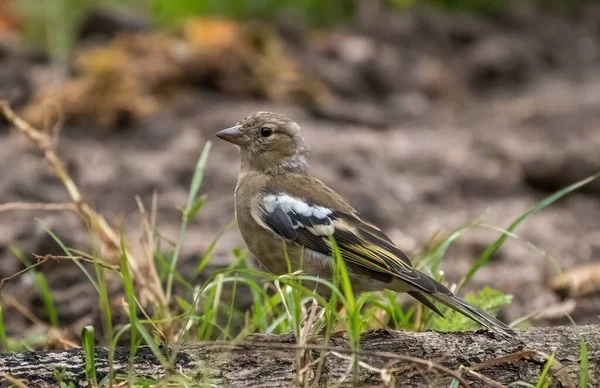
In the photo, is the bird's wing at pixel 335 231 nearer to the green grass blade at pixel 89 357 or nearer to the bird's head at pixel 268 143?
the bird's head at pixel 268 143

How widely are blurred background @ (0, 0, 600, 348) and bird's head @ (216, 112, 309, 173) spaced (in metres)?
0.71

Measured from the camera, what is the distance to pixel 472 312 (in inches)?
161

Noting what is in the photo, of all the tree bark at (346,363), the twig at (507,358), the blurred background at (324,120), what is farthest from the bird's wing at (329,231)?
the blurred background at (324,120)

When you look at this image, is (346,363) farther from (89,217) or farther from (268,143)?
(268,143)

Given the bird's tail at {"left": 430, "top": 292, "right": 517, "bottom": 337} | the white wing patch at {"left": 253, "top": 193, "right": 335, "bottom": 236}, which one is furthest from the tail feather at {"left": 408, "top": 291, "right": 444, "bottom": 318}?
the white wing patch at {"left": 253, "top": 193, "right": 335, "bottom": 236}

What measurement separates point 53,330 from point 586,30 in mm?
10582

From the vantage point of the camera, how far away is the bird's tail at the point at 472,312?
3861mm

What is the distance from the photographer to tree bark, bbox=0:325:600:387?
11.3 ft

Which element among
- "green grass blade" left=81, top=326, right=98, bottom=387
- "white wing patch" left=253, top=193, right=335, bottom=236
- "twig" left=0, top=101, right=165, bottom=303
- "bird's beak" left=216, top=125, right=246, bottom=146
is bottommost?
"green grass blade" left=81, top=326, right=98, bottom=387

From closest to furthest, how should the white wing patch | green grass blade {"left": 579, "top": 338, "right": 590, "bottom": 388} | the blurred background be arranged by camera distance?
green grass blade {"left": 579, "top": 338, "right": 590, "bottom": 388}, the white wing patch, the blurred background

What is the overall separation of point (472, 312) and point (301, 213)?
3.39 feet

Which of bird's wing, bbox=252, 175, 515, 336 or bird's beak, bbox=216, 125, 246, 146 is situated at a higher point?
bird's beak, bbox=216, 125, 246, 146

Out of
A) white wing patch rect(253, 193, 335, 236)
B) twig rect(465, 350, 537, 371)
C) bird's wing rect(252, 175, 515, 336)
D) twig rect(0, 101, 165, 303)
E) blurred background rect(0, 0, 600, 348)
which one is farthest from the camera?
blurred background rect(0, 0, 600, 348)

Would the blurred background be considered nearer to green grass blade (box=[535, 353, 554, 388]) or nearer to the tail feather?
the tail feather
